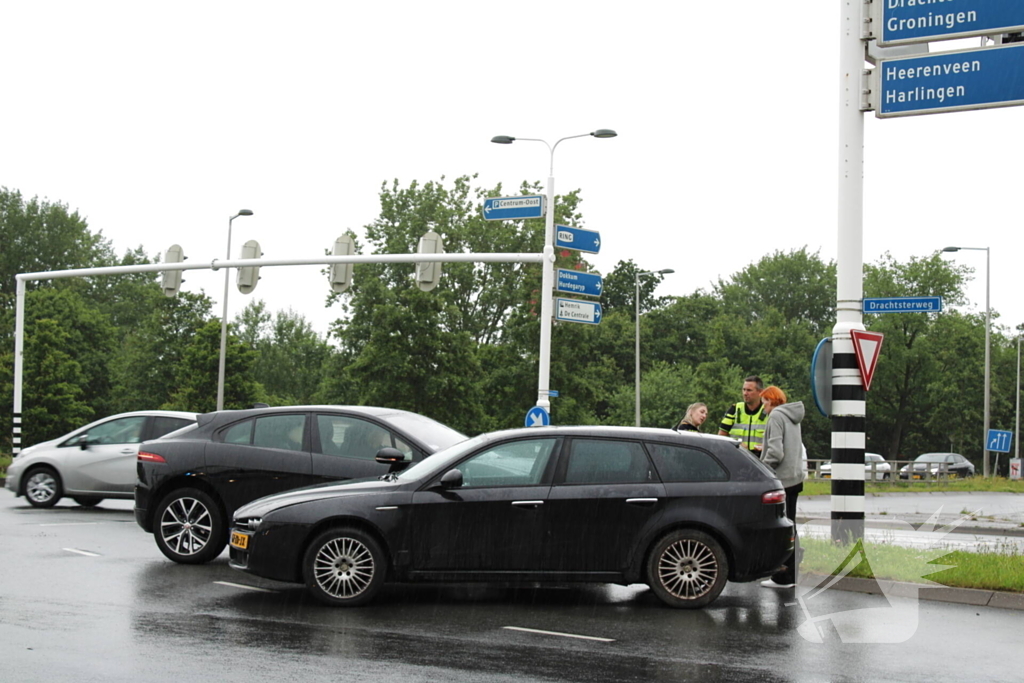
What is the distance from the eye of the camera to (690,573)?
362 inches

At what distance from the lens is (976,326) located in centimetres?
7562

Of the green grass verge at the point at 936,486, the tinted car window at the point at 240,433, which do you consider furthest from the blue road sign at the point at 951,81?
the green grass verge at the point at 936,486

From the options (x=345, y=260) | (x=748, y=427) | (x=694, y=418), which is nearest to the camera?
(x=748, y=427)

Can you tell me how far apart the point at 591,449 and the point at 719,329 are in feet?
217

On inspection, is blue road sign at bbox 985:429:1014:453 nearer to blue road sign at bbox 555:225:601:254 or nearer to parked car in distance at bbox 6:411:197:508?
blue road sign at bbox 555:225:601:254

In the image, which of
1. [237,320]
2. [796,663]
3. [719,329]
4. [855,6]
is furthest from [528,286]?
[237,320]

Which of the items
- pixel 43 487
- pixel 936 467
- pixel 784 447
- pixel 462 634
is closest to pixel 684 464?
pixel 784 447

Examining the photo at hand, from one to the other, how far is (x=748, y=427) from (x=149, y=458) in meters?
6.04

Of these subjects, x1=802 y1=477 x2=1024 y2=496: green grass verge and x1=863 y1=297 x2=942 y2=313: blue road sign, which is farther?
x1=802 y1=477 x2=1024 y2=496: green grass verge

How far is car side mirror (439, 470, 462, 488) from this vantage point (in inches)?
355

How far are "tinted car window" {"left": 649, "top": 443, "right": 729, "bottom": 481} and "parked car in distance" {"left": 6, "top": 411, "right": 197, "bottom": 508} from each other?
945 cm

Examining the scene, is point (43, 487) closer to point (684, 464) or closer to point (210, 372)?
point (684, 464)

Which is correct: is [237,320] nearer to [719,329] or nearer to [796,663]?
[719,329]

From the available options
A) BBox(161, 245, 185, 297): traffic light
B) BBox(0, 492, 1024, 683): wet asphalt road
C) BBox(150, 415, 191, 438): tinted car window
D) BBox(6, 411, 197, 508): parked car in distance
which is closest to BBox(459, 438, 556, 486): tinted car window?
BBox(0, 492, 1024, 683): wet asphalt road
